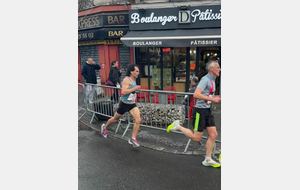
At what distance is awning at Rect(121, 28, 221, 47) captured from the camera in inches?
310

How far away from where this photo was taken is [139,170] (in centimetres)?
335

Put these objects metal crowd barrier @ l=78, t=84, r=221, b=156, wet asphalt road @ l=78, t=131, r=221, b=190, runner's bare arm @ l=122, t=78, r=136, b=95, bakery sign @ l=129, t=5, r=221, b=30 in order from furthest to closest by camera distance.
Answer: bakery sign @ l=129, t=5, r=221, b=30 → metal crowd barrier @ l=78, t=84, r=221, b=156 → runner's bare arm @ l=122, t=78, r=136, b=95 → wet asphalt road @ l=78, t=131, r=221, b=190

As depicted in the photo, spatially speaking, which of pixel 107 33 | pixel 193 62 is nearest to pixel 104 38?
pixel 107 33

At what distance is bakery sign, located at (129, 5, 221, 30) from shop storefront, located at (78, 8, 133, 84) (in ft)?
2.12

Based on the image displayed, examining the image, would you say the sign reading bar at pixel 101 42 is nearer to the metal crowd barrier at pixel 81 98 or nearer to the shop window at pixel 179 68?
the shop window at pixel 179 68

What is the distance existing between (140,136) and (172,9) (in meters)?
6.31

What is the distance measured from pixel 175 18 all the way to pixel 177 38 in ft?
4.65

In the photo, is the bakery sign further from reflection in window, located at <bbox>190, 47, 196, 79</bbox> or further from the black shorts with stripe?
the black shorts with stripe

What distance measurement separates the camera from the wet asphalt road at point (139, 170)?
2.97 m

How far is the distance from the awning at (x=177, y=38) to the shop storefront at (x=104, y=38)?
3.68 ft

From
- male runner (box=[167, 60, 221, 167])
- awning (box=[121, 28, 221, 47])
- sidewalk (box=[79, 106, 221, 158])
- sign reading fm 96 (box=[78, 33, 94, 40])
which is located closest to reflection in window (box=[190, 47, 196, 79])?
awning (box=[121, 28, 221, 47])

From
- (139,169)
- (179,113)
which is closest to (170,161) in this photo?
(139,169)

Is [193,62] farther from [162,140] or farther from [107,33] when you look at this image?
Answer: [162,140]

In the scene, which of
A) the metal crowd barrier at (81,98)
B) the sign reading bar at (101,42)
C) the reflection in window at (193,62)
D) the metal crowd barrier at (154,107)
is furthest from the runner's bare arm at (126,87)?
the sign reading bar at (101,42)
